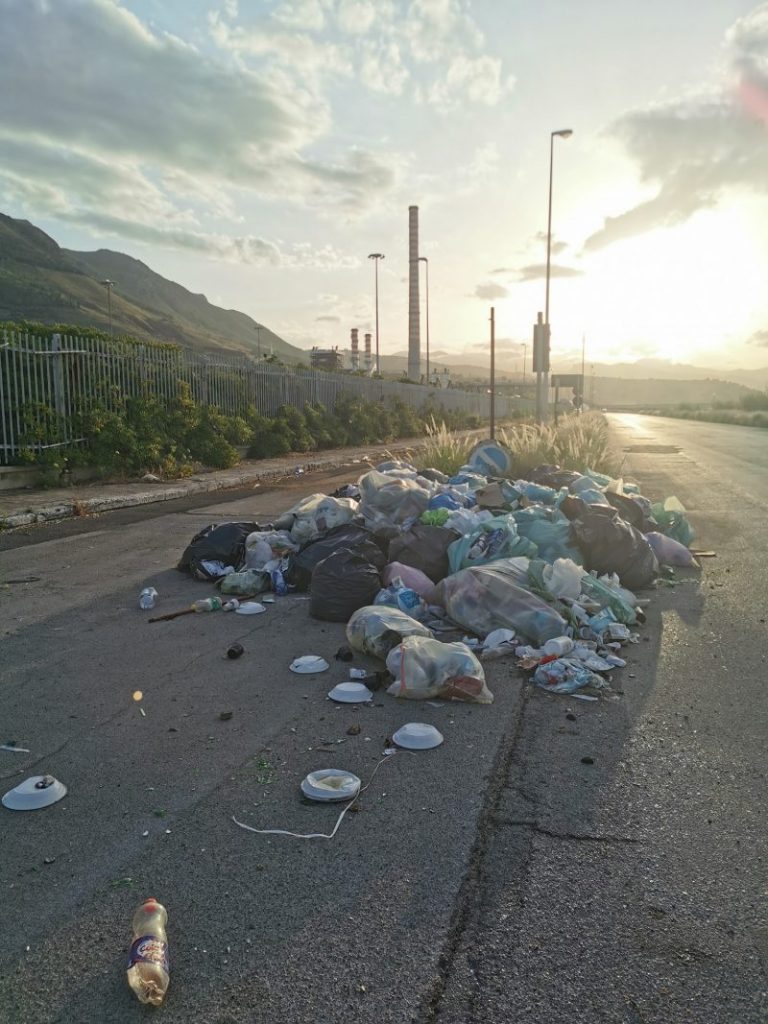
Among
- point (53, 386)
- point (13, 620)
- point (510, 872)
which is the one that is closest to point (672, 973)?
point (510, 872)

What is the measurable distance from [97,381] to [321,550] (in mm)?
9764

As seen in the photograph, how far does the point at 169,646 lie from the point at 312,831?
2474mm

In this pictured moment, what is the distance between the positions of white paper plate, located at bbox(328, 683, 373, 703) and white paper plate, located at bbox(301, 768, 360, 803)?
2.59ft

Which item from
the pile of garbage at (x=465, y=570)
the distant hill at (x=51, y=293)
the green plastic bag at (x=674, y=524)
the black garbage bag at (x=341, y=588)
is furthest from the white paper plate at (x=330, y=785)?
the distant hill at (x=51, y=293)

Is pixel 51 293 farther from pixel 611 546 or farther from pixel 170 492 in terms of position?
pixel 611 546

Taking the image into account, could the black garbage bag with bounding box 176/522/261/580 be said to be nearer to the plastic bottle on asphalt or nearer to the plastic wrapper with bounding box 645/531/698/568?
the plastic bottle on asphalt

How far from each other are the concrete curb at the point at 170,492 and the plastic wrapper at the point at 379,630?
494 cm

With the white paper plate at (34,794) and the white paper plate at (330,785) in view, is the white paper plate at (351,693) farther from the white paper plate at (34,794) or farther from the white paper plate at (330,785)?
the white paper plate at (34,794)

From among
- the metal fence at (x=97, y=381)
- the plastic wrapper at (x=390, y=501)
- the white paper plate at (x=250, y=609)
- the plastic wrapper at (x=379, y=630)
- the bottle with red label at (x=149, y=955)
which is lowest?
the white paper plate at (x=250, y=609)

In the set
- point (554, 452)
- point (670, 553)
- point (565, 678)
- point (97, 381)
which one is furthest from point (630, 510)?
point (97, 381)

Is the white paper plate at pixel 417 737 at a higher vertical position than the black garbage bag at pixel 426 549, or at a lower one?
lower

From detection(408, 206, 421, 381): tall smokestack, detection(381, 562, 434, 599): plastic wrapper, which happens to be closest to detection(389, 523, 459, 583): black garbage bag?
detection(381, 562, 434, 599): plastic wrapper

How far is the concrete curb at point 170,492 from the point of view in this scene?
1003 centimetres

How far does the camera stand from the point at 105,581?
6633mm
